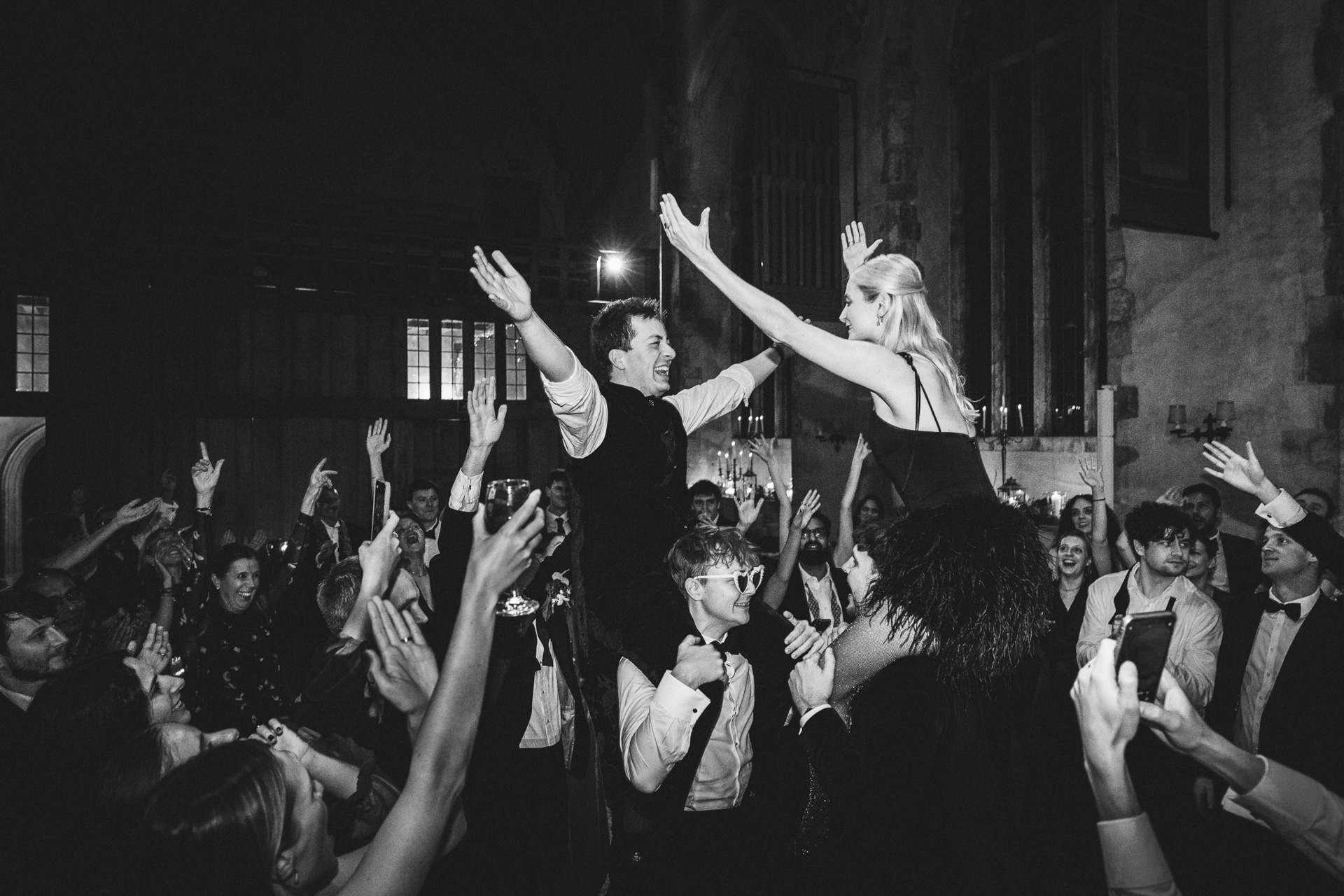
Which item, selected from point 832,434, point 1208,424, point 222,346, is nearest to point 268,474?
point 222,346

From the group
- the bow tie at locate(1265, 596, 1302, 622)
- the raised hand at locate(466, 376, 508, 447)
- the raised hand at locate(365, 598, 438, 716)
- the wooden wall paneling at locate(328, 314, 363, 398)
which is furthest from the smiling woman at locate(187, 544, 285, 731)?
the wooden wall paneling at locate(328, 314, 363, 398)

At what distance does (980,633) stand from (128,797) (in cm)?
150

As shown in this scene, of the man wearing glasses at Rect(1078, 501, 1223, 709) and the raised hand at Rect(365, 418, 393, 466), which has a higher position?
the raised hand at Rect(365, 418, 393, 466)

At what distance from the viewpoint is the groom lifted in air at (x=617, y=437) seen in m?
2.26

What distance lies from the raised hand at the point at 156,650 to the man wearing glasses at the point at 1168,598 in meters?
2.75

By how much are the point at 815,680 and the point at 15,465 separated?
43.2 feet

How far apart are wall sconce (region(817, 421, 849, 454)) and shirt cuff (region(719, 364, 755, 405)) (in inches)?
321

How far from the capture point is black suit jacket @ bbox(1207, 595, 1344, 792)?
2.61m

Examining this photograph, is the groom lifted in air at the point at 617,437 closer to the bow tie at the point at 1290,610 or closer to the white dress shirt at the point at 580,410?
the white dress shirt at the point at 580,410

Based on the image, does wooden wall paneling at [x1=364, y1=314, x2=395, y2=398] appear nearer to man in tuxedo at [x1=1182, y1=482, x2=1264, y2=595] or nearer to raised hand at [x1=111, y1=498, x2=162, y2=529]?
raised hand at [x1=111, y1=498, x2=162, y2=529]

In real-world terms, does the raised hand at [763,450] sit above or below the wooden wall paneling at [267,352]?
below

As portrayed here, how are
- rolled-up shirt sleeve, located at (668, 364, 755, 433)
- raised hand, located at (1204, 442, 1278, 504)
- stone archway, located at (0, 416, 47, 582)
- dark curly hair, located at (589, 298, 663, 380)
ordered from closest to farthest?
raised hand, located at (1204, 442, 1278, 504) < dark curly hair, located at (589, 298, 663, 380) < rolled-up shirt sleeve, located at (668, 364, 755, 433) < stone archway, located at (0, 416, 47, 582)

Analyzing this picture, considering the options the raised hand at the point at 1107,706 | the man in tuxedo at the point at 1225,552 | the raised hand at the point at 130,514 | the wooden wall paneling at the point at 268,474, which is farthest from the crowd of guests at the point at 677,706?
the wooden wall paneling at the point at 268,474

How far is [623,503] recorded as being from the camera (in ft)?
8.04
